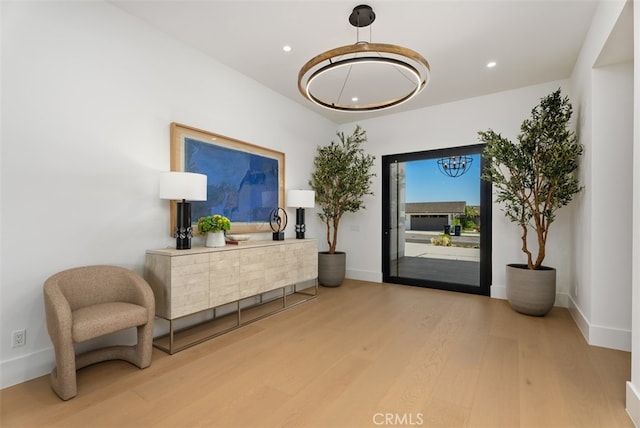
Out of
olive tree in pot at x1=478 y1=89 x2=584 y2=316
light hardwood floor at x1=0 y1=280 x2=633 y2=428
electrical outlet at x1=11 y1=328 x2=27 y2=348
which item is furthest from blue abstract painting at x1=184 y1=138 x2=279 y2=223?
olive tree in pot at x1=478 y1=89 x2=584 y2=316

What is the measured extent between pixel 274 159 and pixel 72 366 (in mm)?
3151

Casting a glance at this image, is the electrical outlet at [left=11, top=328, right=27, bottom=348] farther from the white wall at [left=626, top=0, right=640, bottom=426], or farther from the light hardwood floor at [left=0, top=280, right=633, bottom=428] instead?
the white wall at [left=626, top=0, right=640, bottom=426]

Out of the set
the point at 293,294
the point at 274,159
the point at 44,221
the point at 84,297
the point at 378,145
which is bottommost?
the point at 293,294

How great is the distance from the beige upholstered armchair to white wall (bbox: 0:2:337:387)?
0.21 meters

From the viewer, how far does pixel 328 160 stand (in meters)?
5.01

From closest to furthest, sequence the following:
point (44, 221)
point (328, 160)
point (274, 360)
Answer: point (44, 221)
point (274, 360)
point (328, 160)

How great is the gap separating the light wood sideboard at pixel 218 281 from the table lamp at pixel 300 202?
0.31 metres

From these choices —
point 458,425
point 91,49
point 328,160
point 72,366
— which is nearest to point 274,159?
point 328,160

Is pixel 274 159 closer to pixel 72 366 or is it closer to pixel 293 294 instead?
pixel 293 294

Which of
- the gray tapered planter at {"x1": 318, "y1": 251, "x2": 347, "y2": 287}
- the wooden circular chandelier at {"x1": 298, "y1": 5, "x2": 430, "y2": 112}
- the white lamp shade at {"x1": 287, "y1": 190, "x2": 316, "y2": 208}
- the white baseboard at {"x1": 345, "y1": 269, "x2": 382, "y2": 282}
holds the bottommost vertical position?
the white baseboard at {"x1": 345, "y1": 269, "x2": 382, "y2": 282}

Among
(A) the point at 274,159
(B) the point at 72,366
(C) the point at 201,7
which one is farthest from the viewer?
(A) the point at 274,159

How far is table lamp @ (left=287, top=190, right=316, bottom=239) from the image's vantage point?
4305 millimetres

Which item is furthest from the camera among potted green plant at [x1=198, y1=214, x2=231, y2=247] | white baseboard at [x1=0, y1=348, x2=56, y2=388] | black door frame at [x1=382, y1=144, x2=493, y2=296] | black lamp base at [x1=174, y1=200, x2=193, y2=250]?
black door frame at [x1=382, y1=144, x2=493, y2=296]

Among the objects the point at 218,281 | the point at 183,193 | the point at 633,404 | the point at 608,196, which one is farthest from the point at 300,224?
the point at 633,404
